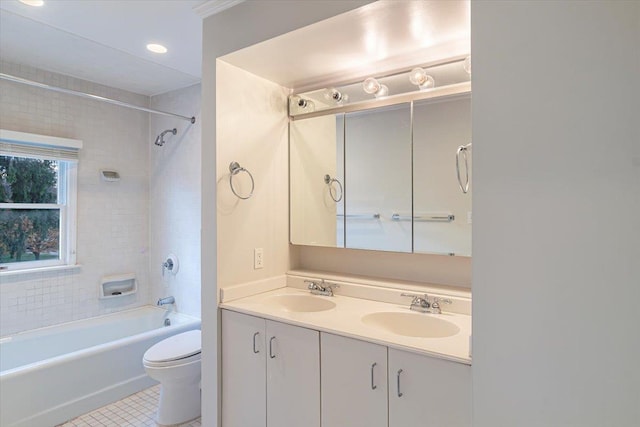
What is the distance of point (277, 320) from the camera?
1818 mm

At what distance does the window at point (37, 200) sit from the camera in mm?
2934

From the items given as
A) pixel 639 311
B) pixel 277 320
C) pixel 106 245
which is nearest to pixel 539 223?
pixel 639 311

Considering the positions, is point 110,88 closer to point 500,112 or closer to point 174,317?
point 174,317

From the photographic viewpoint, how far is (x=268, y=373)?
1.86m

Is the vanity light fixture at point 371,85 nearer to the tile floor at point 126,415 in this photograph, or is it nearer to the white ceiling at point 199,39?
the white ceiling at point 199,39

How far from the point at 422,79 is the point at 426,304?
1.19 meters

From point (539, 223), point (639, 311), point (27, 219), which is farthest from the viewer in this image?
point (27, 219)

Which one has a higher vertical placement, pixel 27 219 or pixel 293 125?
pixel 293 125

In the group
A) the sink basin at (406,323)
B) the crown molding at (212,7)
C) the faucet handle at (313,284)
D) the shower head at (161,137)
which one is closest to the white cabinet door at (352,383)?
the sink basin at (406,323)

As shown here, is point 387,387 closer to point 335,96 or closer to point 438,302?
point 438,302

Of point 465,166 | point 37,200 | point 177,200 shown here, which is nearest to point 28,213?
point 37,200

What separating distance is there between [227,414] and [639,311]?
1.95 metres

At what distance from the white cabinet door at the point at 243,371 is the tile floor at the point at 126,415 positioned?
24.6 inches

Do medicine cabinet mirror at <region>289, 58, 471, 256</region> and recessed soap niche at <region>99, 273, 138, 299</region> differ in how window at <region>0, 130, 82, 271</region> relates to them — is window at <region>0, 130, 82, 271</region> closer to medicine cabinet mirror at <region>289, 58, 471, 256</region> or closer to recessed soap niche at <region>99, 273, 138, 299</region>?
Answer: recessed soap niche at <region>99, 273, 138, 299</region>
